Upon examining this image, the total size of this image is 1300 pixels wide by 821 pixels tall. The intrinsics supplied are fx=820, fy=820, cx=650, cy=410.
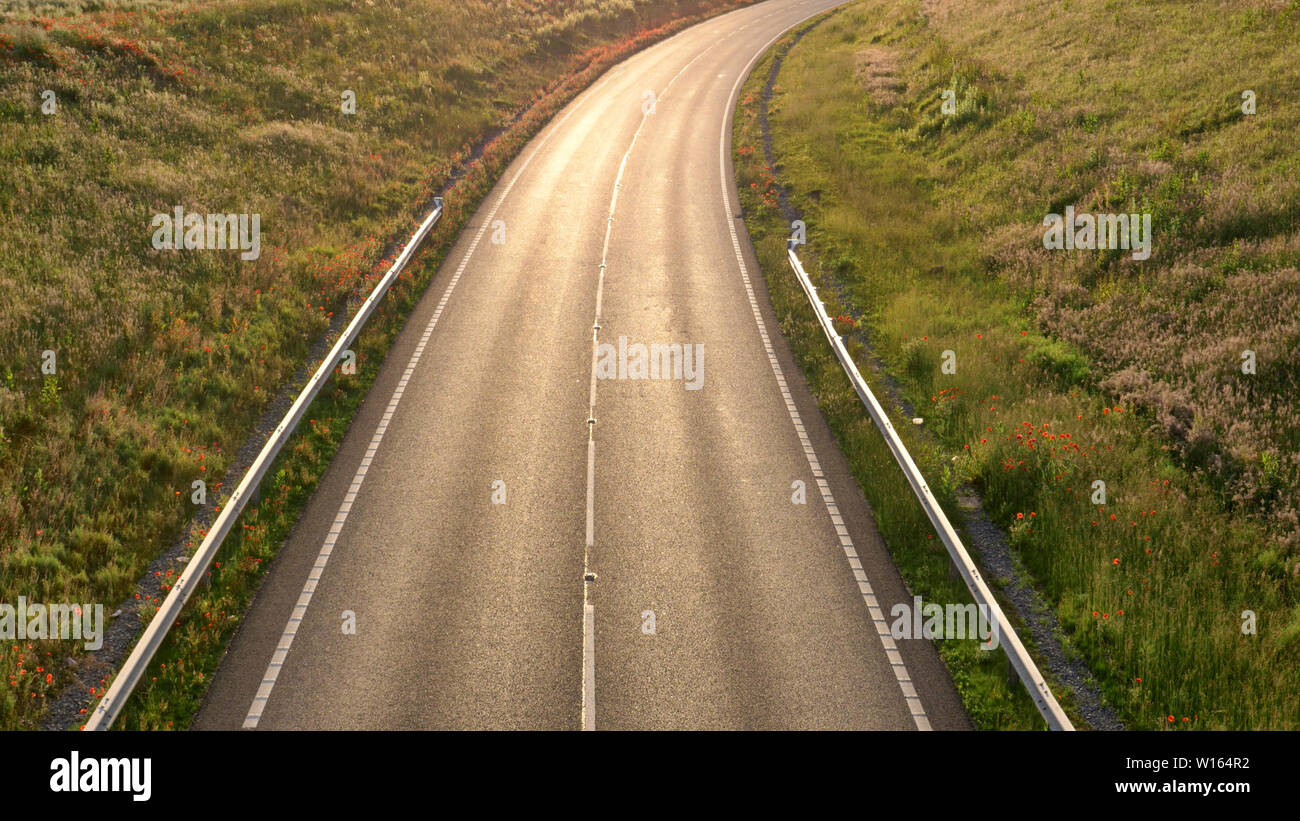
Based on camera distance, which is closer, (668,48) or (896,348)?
(896,348)

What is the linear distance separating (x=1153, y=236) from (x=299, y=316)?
61.0 feet

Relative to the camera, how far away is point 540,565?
1104 centimetres

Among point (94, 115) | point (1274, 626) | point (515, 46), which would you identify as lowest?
point (1274, 626)

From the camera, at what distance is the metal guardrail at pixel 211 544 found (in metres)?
8.32

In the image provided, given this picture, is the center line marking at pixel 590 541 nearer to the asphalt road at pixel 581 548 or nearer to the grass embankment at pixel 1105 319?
the asphalt road at pixel 581 548

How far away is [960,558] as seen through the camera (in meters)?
10.6

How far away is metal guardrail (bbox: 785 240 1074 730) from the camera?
848 cm

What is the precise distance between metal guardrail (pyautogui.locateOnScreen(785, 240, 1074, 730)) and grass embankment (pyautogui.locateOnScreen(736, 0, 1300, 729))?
15.0 inches

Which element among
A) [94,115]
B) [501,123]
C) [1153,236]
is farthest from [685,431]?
[501,123]

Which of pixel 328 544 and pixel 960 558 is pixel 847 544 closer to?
pixel 960 558

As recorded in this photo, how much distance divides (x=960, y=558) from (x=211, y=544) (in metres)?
9.64

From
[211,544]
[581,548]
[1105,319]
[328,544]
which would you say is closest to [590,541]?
[581,548]

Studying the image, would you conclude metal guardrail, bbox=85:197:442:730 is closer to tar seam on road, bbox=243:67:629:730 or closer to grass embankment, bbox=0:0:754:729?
grass embankment, bbox=0:0:754:729

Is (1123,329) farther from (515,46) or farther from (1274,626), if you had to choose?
(515,46)
